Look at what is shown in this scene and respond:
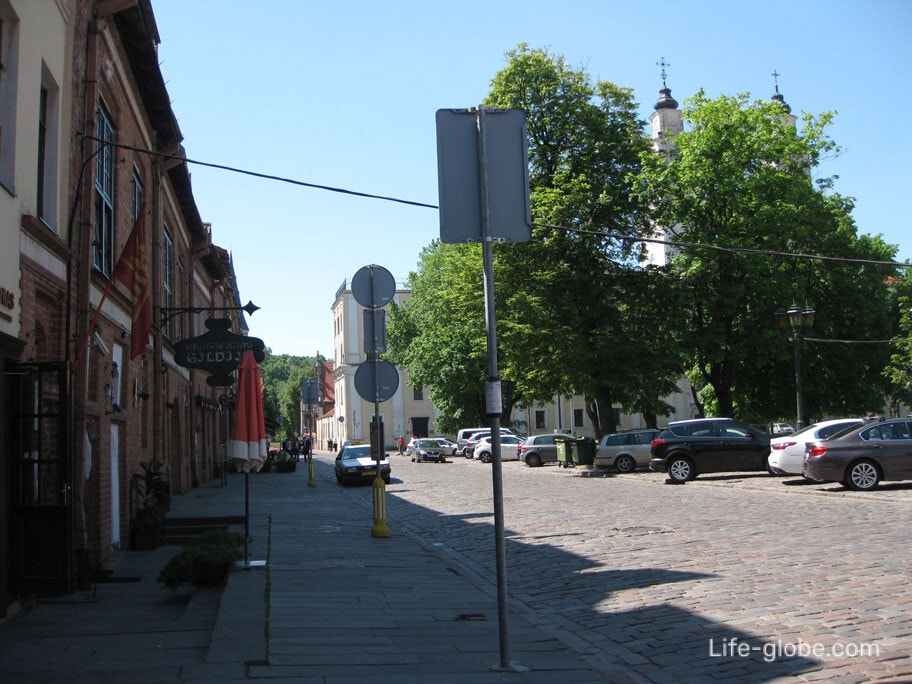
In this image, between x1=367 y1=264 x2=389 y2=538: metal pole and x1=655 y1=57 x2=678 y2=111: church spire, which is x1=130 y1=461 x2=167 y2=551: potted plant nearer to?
x1=367 y1=264 x2=389 y2=538: metal pole

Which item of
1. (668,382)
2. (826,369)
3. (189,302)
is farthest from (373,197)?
(826,369)

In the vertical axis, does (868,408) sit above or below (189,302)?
below

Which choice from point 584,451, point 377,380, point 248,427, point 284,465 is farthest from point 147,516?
point 284,465

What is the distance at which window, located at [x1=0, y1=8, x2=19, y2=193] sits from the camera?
8.36 metres

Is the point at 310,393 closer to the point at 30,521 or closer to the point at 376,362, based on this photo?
the point at 376,362

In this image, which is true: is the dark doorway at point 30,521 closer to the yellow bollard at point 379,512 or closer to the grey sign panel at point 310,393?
the yellow bollard at point 379,512

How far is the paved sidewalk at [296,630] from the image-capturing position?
19.7ft

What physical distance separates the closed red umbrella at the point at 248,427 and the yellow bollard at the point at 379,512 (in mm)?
3632

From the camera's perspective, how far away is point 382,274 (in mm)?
14008

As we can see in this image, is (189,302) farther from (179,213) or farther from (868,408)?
(868,408)

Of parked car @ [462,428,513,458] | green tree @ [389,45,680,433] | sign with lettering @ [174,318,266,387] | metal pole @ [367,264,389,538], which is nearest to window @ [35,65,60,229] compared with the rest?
metal pole @ [367,264,389,538]

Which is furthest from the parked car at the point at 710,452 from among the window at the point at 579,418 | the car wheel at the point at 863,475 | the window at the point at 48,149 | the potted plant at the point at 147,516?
the window at the point at 579,418

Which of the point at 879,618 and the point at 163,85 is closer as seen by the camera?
the point at 879,618

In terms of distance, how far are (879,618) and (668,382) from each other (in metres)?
28.6
